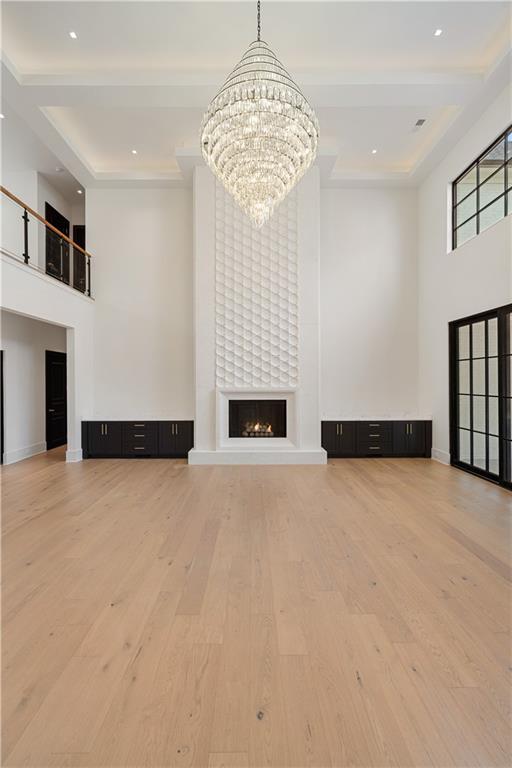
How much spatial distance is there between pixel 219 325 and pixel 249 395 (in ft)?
4.47

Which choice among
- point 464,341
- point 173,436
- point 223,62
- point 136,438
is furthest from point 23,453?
point 464,341

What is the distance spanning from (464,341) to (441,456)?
6.71 feet

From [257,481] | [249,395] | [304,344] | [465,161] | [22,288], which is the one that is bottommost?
[257,481]

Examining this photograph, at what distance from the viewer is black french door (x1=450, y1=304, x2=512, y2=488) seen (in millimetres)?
5234

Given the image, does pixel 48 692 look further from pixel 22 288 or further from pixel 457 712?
pixel 22 288

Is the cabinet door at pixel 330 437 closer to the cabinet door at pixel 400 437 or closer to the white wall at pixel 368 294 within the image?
the white wall at pixel 368 294

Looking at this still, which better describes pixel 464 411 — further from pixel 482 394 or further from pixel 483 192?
pixel 483 192

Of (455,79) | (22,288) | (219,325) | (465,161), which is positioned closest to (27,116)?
(22,288)

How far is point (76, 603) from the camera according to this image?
8.11ft

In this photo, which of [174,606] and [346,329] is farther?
[346,329]

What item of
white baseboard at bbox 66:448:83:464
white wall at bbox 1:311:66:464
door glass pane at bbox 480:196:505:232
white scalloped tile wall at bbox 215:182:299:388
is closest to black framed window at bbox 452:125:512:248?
door glass pane at bbox 480:196:505:232

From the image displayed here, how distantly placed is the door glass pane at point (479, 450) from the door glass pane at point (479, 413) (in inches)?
4.6

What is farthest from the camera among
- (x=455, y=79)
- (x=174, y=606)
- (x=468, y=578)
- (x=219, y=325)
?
(x=219, y=325)

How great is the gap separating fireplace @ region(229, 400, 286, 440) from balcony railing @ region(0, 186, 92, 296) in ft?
12.3
